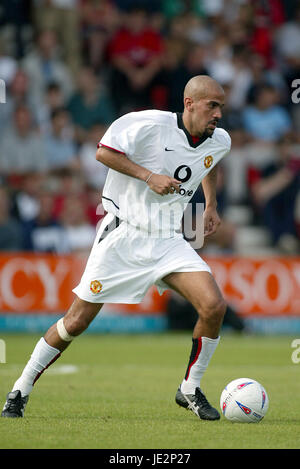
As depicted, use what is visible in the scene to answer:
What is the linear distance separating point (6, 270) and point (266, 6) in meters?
8.13

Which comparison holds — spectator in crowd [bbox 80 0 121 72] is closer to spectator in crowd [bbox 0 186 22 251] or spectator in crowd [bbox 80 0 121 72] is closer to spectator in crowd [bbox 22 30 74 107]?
spectator in crowd [bbox 22 30 74 107]

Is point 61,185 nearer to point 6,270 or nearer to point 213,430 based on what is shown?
point 6,270

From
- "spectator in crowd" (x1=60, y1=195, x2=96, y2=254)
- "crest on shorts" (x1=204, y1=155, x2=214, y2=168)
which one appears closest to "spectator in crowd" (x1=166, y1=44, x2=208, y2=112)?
Answer: "spectator in crowd" (x1=60, y1=195, x2=96, y2=254)

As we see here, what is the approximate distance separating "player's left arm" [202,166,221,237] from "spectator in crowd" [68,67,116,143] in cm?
958

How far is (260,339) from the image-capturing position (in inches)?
576

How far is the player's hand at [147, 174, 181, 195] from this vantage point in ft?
22.1

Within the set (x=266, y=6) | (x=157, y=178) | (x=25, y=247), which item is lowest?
(x=25, y=247)

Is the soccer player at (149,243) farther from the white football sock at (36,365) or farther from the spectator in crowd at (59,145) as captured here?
the spectator in crowd at (59,145)

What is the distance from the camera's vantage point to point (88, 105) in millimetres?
17266

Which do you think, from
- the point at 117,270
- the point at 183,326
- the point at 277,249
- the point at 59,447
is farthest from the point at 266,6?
the point at 59,447

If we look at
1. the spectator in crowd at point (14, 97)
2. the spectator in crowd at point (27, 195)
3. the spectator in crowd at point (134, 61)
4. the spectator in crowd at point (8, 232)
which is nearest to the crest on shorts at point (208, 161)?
the spectator in crowd at point (8, 232)

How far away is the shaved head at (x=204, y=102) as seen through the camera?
7.14 m
